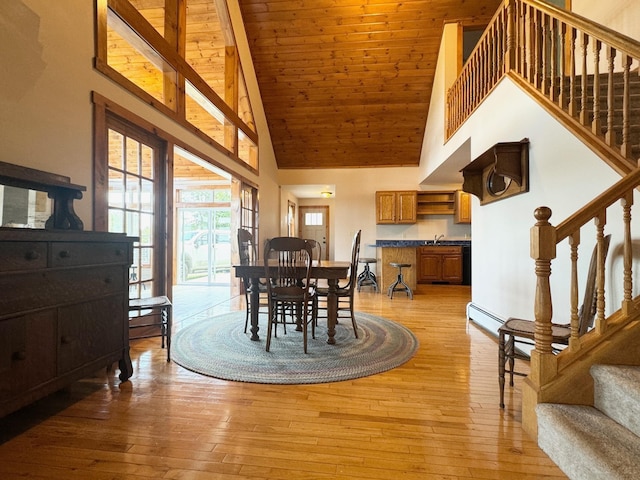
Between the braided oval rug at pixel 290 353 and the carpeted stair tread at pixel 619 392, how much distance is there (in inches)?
47.9

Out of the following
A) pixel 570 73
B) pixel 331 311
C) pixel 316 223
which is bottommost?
pixel 331 311

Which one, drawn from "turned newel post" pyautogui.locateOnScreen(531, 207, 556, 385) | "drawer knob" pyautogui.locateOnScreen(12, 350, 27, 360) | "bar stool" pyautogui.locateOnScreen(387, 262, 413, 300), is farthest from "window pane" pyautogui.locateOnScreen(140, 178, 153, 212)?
"bar stool" pyautogui.locateOnScreen(387, 262, 413, 300)

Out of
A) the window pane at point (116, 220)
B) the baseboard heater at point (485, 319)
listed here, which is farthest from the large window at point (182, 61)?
the baseboard heater at point (485, 319)

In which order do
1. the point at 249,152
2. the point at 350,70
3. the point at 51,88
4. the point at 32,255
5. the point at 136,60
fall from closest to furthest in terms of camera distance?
the point at 32,255
the point at 51,88
the point at 136,60
the point at 350,70
the point at 249,152

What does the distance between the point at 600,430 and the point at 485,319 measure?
7.14ft

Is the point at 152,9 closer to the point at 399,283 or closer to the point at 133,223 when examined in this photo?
the point at 133,223

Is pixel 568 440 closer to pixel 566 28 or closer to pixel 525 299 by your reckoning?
pixel 525 299

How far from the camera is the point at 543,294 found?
1.51 metres

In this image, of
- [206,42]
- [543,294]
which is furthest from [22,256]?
[206,42]

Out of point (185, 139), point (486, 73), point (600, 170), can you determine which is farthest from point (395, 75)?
point (600, 170)

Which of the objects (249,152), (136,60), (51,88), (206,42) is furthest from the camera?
(249,152)

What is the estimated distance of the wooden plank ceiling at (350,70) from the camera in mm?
4793

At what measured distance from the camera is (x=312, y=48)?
5.21m

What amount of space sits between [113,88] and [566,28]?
3.62 metres
